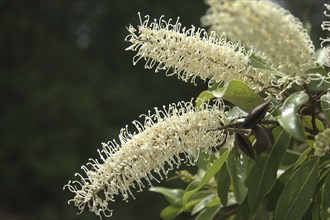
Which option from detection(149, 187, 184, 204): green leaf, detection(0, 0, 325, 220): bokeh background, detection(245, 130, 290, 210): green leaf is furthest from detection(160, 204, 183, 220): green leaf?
detection(0, 0, 325, 220): bokeh background

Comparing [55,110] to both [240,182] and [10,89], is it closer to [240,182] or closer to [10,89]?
[10,89]

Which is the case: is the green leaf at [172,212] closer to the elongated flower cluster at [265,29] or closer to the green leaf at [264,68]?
the green leaf at [264,68]

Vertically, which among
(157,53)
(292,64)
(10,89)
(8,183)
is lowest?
(292,64)

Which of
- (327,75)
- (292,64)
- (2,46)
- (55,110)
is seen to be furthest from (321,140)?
(2,46)

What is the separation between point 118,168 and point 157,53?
21cm

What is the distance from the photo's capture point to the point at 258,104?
3.55 feet

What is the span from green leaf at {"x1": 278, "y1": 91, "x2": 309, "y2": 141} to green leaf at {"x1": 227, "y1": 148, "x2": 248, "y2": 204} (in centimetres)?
16

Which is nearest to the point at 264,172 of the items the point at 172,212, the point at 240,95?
the point at 240,95

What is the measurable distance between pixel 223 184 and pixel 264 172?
0.10m

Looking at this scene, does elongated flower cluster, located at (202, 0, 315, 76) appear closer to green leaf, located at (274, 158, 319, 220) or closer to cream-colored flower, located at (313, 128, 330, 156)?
A: cream-colored flower, located at (313, 128, 330, 156)

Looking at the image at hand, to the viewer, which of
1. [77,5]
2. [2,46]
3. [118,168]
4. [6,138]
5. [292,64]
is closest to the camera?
[292,64]

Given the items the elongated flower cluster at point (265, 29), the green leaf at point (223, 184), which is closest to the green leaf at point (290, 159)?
the green leaf at point (223, 184)

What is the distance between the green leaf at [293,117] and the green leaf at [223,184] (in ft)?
0.79

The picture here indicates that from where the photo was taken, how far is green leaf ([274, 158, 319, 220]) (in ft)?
3.65
